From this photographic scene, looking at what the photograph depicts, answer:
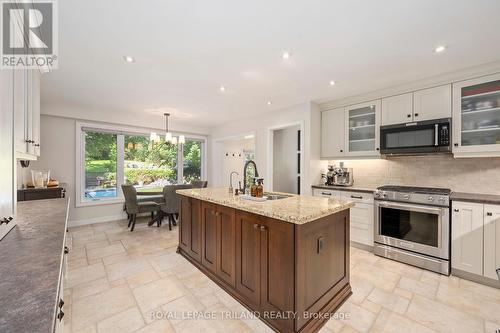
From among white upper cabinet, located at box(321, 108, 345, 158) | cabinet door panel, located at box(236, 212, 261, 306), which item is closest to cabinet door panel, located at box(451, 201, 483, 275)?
white upper cabinet, located at box(321, 108, 345, 158)

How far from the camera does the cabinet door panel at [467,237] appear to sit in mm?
2354

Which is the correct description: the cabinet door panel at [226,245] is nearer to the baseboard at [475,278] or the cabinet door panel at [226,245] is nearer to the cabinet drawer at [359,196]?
the cabinet drawer at [359,196]

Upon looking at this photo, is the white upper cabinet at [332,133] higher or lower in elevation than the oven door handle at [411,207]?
higher

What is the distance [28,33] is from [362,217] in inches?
172

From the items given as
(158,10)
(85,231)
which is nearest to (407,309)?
(158,10)

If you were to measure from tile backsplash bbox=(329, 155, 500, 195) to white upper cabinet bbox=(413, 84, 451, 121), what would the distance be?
0.64m

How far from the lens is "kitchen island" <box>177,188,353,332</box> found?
5.18ft

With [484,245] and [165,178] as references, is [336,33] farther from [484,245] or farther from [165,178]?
[165,178]

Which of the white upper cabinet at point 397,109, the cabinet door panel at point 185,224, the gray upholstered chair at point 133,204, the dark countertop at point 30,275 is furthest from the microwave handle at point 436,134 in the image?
the gray upholstered chair at point 133,204

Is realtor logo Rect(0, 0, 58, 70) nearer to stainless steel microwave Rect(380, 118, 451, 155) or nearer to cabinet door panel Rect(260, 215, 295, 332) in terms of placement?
cabinet door panel Rect(260, 215, 295, 332)

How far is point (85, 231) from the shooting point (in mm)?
4090

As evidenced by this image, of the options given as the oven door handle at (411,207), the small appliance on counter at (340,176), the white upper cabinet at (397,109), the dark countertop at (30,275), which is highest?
the white upper cabinet at (397,109)

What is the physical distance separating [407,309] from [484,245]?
4.21 feet

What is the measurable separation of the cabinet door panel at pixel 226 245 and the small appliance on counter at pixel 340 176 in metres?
2.46
